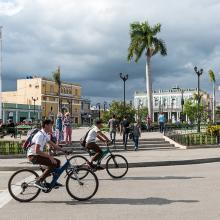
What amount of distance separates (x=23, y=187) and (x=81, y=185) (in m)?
1.20

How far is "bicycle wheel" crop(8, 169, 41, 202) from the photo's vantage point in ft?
32.9

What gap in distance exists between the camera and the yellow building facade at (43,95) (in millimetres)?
130000

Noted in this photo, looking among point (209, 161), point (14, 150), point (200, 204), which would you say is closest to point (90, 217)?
point (200, 204)

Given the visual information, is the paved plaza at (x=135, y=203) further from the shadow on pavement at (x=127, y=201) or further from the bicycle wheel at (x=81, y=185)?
the bicycle wheel at (x=81, y=185)

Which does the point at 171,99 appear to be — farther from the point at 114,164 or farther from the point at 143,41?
the point at 114,164

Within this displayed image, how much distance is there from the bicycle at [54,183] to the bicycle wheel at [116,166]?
3.99 metres

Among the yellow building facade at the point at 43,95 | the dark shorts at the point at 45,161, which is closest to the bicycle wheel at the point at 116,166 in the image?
the dark shorts at the point at 45,161

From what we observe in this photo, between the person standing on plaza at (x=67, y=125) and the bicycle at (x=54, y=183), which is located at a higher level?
the person standing on plaza at (x=67, y=125)

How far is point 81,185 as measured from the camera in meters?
10.1

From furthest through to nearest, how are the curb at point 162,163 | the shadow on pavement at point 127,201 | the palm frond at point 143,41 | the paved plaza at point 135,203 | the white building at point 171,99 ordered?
the white building at point 171,99, the palm frond at point 143,41, the curb at point 162,163, the shadow on pavement at point 127,201, the paved plaza at point 135,203

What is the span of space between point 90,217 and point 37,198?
98.0 inches

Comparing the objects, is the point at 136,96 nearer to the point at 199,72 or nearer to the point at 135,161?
the point at 199,72

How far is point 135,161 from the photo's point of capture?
1930 cm

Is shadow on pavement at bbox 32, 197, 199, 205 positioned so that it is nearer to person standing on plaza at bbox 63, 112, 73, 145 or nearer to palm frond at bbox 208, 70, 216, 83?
person standing on plaza at bbox 63, 112, 73, 145
